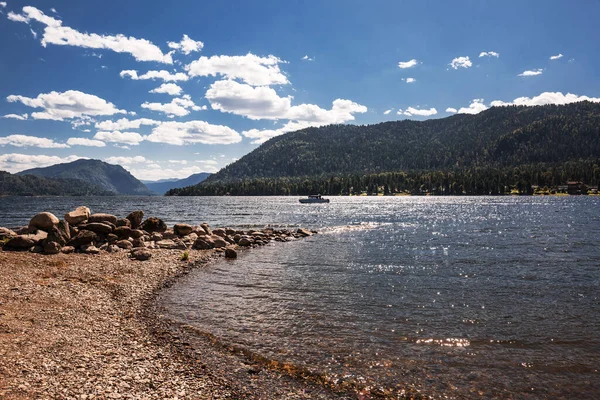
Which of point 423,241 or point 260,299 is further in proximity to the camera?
point 423,241

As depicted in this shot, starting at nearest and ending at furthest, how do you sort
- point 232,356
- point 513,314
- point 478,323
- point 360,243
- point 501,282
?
1. point 232,356
2. point 478,323
3. point 513,314
4. point 501,282
5. point 360,243

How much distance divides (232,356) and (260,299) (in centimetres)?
778

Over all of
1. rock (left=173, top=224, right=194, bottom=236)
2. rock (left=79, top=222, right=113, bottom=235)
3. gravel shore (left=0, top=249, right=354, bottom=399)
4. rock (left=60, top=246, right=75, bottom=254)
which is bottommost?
gravel shore (left=0, top=249, right=354, bottom=399)

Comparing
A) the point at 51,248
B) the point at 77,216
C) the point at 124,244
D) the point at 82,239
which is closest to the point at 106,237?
the point at 124,244

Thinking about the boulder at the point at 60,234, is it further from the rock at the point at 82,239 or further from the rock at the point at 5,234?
the rock at the point at 5,234

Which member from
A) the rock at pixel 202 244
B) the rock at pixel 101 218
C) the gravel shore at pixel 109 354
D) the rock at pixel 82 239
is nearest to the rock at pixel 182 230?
the rock at pixel 202 244

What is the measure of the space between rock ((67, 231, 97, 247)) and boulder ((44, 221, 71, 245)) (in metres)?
0.69

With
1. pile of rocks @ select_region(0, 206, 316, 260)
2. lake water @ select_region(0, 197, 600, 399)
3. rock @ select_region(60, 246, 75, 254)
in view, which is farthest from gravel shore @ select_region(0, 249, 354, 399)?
pile of rocks @ select_region(0, 206, 316, 260)

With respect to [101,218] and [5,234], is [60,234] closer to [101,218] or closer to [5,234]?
[5,234]

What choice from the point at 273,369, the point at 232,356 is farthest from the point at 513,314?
the point at 232,356

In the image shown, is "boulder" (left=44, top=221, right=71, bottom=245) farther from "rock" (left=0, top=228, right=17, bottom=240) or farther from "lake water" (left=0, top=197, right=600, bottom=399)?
"lake water" (left=0, top=197, right=600, bottom=399)

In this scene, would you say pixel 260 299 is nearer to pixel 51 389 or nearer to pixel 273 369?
pixel 273 369

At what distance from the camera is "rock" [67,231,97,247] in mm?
33938

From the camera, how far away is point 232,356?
13227 millimetres
